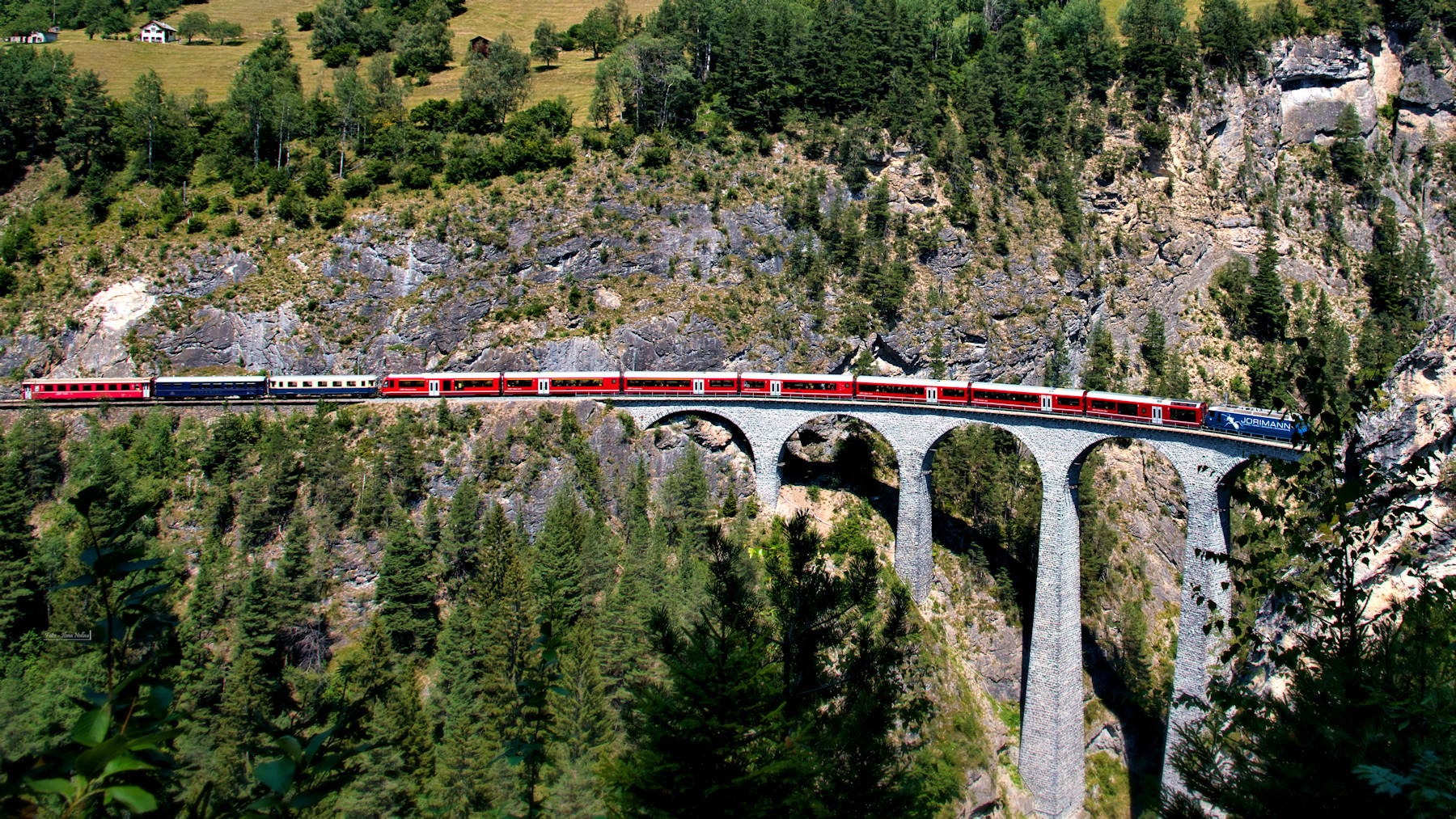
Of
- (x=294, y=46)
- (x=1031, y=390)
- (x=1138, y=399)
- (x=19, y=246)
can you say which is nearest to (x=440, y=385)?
(x=19, y=246)

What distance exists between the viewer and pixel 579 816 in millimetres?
24000

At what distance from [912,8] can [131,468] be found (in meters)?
71.5

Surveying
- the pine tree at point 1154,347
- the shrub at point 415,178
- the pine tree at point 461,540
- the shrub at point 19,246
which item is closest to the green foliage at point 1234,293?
the pine tree at point 1154,347

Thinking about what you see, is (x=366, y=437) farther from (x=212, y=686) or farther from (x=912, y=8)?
(x=912, y=8)

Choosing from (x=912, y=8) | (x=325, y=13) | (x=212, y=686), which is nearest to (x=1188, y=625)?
(x=212, y=686)

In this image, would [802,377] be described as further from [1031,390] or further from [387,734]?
[387,734]

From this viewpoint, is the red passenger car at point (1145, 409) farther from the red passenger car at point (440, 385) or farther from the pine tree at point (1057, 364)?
the red passenger car at point (440, 385)

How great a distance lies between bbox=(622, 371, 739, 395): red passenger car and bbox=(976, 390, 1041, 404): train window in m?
13.3

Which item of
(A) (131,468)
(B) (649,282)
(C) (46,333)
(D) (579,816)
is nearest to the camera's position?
(D) (579,816)

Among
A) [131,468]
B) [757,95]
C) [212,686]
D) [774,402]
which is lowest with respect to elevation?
[212,686]

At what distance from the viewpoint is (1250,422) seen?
115 feet

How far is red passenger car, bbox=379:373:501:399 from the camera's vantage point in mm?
49312

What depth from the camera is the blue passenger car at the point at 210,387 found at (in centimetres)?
4834

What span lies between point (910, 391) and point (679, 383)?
13.0 metres
